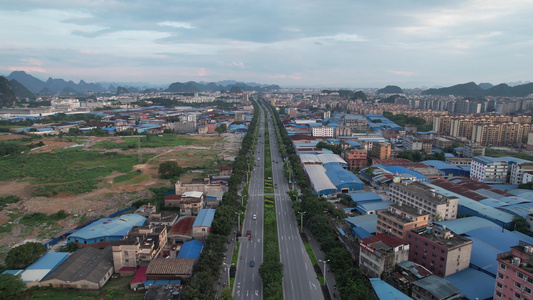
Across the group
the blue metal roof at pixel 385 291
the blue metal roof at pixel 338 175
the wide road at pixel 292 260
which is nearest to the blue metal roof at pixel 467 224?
the blue metal roof at pixel 385 291

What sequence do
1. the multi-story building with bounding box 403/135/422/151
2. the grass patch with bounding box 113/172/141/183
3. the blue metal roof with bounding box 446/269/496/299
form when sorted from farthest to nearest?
the multi-story building with bounding box 403/135/422/151
the grass patch with bounding box 113/172/141/183
the blue metal roof with bounding box 446/269/496/299

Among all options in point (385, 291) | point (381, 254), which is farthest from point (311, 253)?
point (385, 291)

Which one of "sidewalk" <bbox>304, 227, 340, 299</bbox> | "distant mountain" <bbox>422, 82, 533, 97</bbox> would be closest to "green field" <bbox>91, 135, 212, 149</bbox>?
"sidewalk" <bbox>304, 227, 340, 299</bbox>

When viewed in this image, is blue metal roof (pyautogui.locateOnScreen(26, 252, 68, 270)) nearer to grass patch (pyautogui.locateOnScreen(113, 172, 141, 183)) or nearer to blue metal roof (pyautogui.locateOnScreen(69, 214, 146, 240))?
blue metal roof (pyautogui.locateOnScreen(69, 214, 146, 240))

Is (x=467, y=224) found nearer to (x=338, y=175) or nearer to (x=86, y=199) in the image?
(x=338, y=175)

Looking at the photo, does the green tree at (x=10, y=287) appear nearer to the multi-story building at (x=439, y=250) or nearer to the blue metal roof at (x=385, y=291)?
the blue metal roof at (x=385, y=291)

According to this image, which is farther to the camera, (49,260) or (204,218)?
(204,218)
